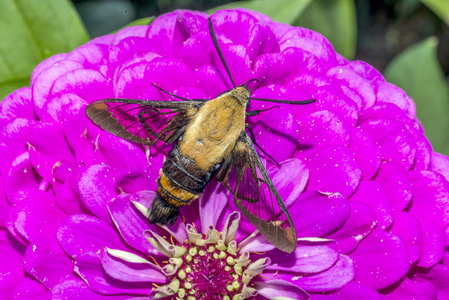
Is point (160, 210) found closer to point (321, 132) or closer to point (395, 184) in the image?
point (321, 132)

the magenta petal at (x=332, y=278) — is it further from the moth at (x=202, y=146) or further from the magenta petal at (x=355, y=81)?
the magenta petal at (x=355, y=81)

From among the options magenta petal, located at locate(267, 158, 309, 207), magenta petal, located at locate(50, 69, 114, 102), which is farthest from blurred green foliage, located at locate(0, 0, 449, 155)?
magenta petal, located at locate(267, 158, 309, 207)

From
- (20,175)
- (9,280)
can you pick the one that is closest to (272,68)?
(20,175)

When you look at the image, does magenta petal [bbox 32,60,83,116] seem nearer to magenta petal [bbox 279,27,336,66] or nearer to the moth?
the moth

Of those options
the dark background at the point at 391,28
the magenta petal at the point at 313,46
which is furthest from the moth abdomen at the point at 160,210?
the dark background at the point at 391,28

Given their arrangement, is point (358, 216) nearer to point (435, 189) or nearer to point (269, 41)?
point (435, 189)

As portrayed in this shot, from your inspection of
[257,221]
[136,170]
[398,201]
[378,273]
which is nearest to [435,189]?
[398,201]
